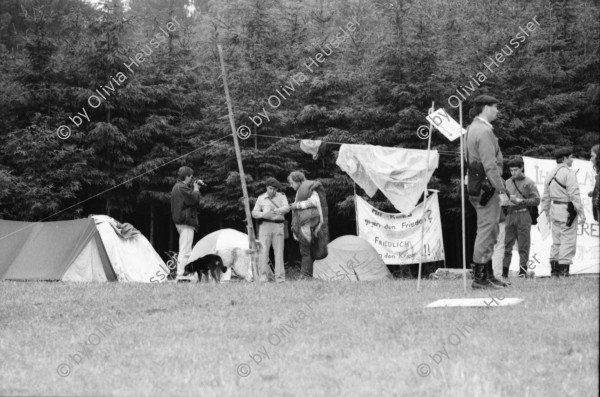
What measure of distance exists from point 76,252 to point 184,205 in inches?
114

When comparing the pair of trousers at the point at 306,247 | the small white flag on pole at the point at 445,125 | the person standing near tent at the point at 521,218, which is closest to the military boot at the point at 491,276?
the small white flag on pole at the point at 445,125

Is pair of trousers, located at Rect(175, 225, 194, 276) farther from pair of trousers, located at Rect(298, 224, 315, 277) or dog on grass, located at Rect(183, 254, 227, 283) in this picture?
pair of trousers, located at Rect(298, 224, 315, 277)

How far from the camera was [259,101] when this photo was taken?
66.9 ft

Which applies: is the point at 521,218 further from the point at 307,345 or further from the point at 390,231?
the point at 307,345

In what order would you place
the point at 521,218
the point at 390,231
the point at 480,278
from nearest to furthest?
the point at 480,278
the point at 521,218
the point at 390,231

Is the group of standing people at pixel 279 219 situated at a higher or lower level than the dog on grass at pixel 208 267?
higher

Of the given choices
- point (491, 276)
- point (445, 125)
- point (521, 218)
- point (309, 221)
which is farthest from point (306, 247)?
point (445, 125)

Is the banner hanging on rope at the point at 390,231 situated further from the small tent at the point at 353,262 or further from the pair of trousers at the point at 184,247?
the pair of trousers at the point at 184,247

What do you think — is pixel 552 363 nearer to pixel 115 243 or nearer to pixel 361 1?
pixel 115 243

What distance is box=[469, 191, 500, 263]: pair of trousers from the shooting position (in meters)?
8.51

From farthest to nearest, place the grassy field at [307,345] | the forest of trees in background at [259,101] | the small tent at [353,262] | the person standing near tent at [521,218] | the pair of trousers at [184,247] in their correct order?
the forest of trees in background at [259,101] < the small tent at [353,262] < the pair of trousers at [184,247] < the person standing near tent at [521,218] < the grassy field at [307,345]

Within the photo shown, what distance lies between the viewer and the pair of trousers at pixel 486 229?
8508mm

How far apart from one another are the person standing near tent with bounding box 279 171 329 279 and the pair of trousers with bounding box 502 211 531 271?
2830 mm

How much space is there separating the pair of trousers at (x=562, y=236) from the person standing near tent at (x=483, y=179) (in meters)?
3.51
